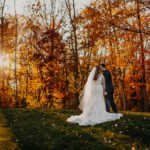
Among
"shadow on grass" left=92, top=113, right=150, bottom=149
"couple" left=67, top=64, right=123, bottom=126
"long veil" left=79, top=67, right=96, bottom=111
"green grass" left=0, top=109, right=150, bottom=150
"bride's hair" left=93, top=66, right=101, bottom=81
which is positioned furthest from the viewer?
"bride's hair" left=93, top=66, right=101, bottom=81

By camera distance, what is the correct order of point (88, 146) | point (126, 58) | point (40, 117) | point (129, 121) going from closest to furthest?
point (88, 146) → point (129, 121) → point (40, 117) → point (126, 58)

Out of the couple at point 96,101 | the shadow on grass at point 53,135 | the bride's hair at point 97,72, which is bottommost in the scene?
the shadow on grass at point 53,135

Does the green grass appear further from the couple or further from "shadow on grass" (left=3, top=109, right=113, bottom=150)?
the couple

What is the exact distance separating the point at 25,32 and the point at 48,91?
16804 mm

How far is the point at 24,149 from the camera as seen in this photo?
1265 centimetres

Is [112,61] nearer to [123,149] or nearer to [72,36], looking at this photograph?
[72,36]

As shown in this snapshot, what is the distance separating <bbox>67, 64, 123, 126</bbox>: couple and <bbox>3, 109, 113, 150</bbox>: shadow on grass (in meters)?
1.06

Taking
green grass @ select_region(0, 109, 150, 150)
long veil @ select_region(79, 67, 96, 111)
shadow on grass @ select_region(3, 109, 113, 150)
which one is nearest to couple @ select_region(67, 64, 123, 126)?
long veil @ select_region(79, 67, 96, 111)

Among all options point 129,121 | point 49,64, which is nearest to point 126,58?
point 49,64

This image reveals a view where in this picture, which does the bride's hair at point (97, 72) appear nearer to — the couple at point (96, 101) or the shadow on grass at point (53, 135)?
the couple at point (96, 101)

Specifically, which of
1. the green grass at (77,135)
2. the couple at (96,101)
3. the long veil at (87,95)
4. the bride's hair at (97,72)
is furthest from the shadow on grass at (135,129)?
the bride's hair at (97,72)

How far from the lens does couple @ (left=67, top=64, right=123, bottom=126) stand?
57.7 ft

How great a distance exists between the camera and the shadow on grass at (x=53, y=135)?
12262 millimetres

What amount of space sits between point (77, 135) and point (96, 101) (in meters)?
4.95
